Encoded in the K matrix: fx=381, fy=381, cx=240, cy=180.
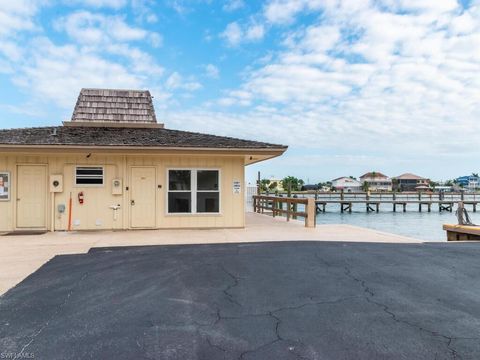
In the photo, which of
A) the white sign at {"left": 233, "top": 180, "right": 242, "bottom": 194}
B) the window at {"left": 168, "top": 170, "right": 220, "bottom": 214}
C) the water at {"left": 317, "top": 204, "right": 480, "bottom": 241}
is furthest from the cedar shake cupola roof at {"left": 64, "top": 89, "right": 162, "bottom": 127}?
the water at {"left": 317, "top": 204, "right": 480, "bottom": 241}

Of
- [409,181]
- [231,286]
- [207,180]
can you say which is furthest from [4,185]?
[409,181]

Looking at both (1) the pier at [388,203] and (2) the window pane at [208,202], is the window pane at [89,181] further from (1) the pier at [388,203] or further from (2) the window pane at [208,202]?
(1) the pier at [388,203]

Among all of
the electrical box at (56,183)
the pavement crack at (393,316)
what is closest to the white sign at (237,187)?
the electrical box at (56,183)

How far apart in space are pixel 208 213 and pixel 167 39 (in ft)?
28.3

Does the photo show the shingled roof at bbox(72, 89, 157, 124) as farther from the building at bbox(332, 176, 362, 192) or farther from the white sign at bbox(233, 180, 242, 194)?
the building at bbox(332, 176, 362, 192)

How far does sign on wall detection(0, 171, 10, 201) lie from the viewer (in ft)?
39.8

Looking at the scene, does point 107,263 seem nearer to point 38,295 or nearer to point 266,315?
point 38,295

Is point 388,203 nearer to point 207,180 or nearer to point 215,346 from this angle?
point 207,180

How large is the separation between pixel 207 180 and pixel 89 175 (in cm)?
387

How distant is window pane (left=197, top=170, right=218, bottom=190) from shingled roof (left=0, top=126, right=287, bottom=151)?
1012 mm

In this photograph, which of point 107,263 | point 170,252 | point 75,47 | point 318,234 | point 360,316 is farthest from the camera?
point 75,47

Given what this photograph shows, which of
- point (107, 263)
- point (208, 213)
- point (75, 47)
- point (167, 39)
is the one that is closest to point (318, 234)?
point (208, 213)

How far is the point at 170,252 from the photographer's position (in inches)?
341

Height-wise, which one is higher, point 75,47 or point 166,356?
point 75,47
